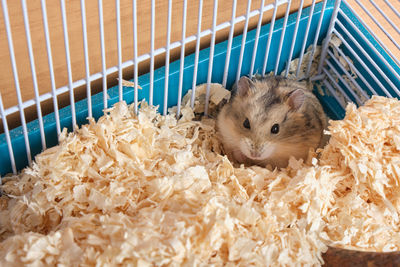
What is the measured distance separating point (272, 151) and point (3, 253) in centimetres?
126

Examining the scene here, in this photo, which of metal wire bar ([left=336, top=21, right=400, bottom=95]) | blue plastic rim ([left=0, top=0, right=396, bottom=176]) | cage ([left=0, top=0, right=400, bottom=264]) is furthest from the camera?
metal wire bar ([left=336, top=21, right=400, bottom=95])

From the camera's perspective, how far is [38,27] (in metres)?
1.97

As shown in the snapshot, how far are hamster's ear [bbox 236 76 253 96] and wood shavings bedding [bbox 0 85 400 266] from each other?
1.10 feet

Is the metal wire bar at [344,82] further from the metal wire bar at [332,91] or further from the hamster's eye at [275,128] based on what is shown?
the hamster's eye at [275,128]

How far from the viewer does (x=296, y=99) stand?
228 cm

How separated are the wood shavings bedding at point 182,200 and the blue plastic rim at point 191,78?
0.08m

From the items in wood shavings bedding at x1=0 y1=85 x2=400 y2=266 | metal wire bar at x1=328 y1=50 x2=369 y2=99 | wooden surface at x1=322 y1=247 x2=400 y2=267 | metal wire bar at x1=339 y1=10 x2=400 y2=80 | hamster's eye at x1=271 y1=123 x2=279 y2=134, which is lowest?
wooden surface at x1=322 y1=247 x2=400 y2=267

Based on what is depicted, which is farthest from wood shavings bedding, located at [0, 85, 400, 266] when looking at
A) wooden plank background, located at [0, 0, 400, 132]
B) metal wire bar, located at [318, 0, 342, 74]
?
metal wire bar, located at [318, 0, 342, 74]

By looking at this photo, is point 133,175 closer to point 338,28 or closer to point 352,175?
point 352,175

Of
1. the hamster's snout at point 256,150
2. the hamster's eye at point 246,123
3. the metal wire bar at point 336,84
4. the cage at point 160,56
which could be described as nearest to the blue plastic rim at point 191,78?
the cage at point 160,56

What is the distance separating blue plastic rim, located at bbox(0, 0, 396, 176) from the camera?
2.04m

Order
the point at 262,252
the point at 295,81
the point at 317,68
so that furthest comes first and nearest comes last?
the point at 317,68 → the point at 295,81 → the point at 262,252

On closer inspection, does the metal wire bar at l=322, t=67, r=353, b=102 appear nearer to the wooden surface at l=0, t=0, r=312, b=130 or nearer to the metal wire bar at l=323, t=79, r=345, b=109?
the metal wire bar at l=323, t=79, r=345, b=109

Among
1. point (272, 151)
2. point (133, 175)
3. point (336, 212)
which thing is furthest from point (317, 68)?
point (133, 175)
